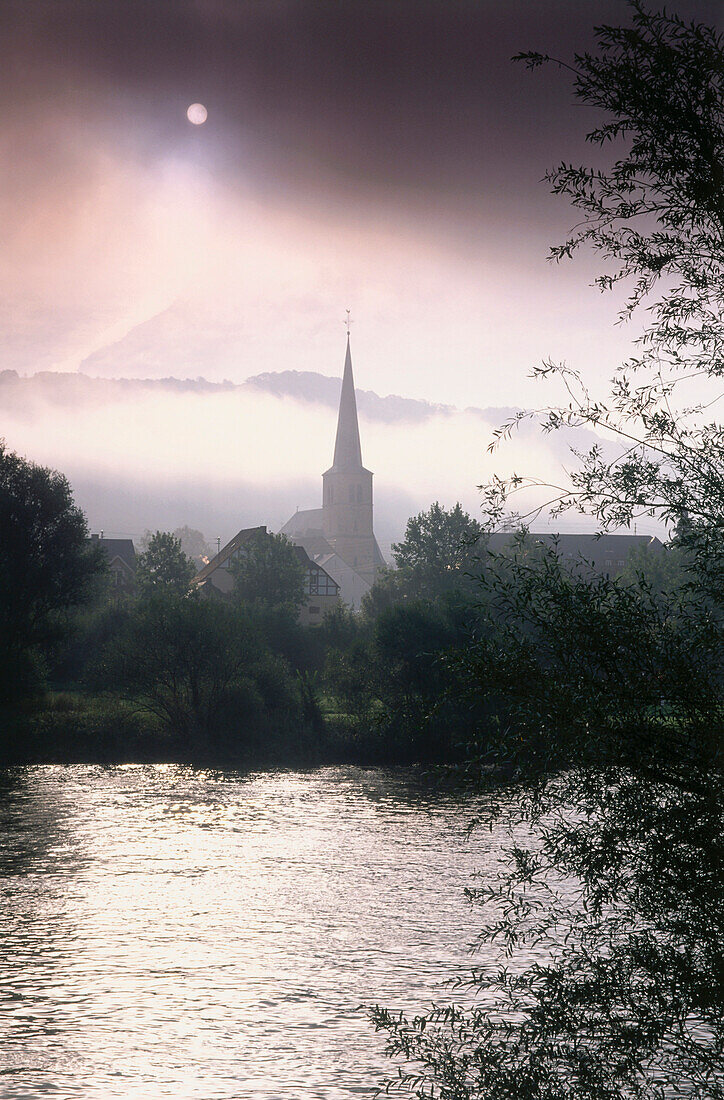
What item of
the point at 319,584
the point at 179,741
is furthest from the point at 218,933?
the point at 319,584

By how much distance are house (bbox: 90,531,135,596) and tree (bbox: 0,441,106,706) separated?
43208 millimetres

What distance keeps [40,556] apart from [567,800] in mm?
49487

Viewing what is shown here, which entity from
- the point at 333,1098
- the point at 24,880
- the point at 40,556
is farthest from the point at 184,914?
the point at 40,556

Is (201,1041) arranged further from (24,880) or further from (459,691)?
(24,880)

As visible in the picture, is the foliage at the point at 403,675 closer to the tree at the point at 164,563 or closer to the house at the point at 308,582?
the tree at the point at 164,563

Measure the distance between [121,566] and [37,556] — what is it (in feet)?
224

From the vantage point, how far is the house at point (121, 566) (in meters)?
111

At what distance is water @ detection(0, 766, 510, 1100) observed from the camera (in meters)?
16.7

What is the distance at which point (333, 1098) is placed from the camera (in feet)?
50.4

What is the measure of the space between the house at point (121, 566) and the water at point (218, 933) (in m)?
65.9

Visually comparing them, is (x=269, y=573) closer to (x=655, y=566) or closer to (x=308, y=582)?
(x=308, y=582)

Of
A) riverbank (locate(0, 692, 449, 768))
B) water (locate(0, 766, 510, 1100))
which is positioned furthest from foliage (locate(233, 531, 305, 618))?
water (locate(0, 766, 510, 1100))

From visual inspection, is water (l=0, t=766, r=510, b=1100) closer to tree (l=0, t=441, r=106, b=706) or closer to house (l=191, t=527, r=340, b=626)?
tree (l=0, t=441, r=106, b=706)

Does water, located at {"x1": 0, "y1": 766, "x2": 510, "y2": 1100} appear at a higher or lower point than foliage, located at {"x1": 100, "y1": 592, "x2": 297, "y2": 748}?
lower
